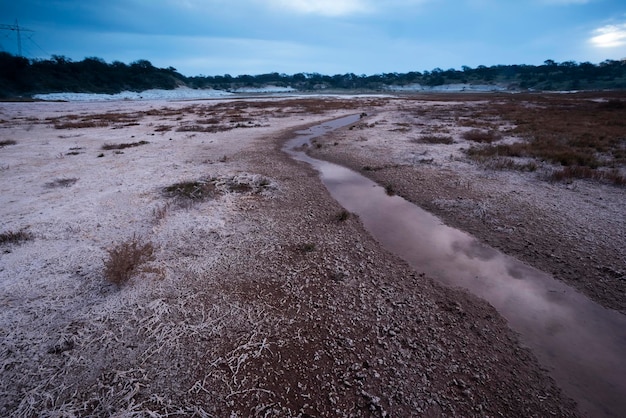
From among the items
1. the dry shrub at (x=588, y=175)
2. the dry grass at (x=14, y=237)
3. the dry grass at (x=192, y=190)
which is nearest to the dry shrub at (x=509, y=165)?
the dry shrub at (x=588, y=175)

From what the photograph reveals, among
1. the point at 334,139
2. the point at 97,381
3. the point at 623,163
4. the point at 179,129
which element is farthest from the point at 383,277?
the point at 179,129

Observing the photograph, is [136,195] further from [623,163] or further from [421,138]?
[623,163]

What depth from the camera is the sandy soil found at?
4617 mm

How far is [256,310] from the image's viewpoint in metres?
6.35

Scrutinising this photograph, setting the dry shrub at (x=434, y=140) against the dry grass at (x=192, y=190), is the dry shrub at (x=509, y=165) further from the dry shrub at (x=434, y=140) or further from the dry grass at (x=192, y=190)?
the dry grass at (x=192, y=190)

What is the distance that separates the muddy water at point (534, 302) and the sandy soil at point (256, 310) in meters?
0.47

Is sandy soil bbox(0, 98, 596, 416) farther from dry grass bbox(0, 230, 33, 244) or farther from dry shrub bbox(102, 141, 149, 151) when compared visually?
dry shrub bbox(102, 141, 149, 151)

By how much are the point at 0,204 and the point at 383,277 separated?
13.9m

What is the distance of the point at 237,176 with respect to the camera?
1503 centimetres

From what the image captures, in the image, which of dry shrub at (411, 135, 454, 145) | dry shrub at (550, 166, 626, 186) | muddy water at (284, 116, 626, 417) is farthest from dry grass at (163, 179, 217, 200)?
dry shrub at (411, 135, 454, 145)

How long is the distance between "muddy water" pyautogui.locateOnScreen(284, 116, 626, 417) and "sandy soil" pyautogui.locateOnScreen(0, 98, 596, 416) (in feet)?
1.54

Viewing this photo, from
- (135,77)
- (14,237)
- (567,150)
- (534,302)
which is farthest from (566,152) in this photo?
(135,77)

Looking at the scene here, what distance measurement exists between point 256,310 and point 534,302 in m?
6.06

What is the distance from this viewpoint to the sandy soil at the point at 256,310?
4617 millimetres
